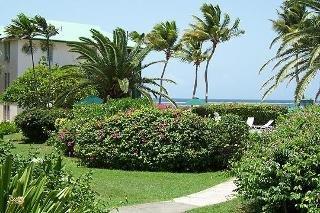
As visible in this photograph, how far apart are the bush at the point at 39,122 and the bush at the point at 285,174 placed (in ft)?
55.4

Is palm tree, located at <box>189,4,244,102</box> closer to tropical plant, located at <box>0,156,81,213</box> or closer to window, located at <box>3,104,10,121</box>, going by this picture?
window, located at <box>3,104,10,121</box>

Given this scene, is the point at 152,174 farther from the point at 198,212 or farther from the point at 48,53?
the point at 48,53

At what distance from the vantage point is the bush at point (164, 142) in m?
16.5

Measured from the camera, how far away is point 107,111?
2039 centimetres

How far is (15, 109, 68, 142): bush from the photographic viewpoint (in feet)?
83.4

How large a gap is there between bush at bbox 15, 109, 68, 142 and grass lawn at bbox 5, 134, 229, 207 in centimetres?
836

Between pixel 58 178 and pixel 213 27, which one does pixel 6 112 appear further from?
pixel 58 178

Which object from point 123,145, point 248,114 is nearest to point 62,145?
point 123,145

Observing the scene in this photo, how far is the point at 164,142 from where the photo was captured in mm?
16578

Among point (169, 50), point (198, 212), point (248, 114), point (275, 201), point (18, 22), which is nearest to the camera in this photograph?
point (275, 201)

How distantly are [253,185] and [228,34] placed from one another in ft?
158

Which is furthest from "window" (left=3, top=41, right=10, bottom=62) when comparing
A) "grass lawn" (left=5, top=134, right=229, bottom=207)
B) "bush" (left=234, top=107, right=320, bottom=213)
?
"bush" (left=234, top=107, right=320, bottom=213)

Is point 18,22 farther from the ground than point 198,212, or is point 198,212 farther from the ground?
point 18,22

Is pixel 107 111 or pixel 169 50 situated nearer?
pixel 107 111
